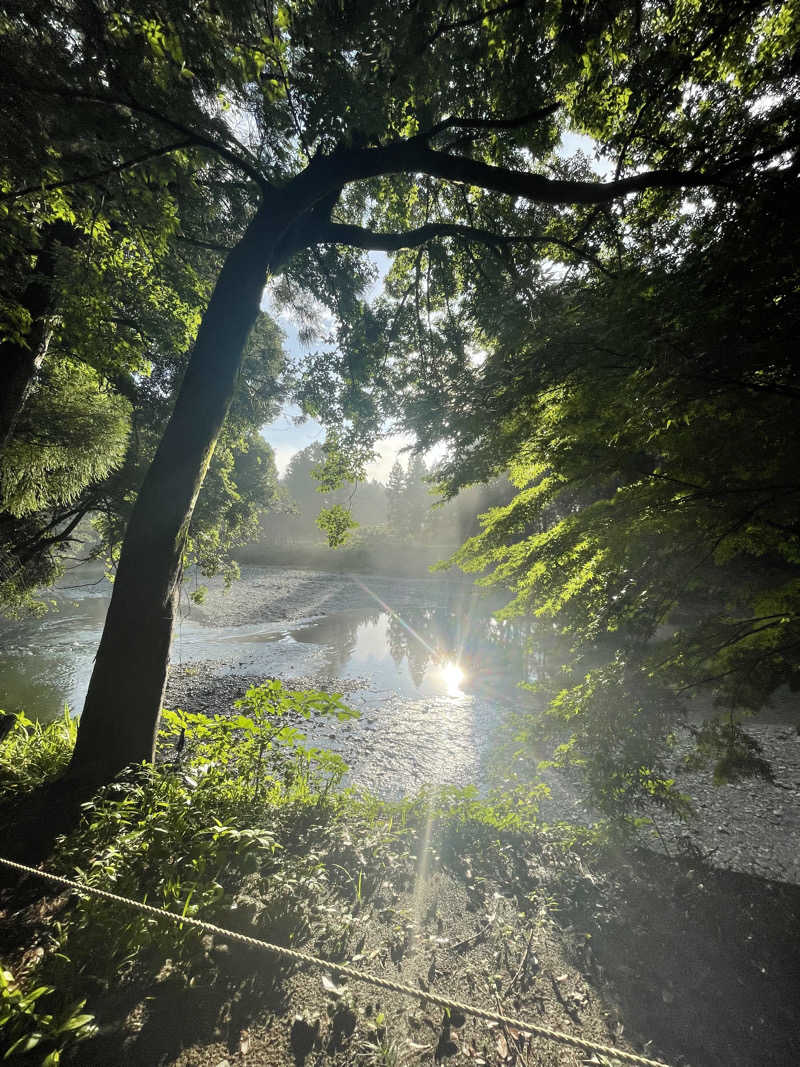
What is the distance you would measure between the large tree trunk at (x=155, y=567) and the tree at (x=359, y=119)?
0.02m

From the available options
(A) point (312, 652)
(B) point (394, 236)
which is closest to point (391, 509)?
(A) point (312, 652)

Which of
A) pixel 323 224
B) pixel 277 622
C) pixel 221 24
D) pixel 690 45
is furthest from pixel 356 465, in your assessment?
pixel 277 622

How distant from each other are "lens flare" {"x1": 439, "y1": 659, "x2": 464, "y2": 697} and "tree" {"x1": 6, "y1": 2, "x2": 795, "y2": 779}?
9.48 metres

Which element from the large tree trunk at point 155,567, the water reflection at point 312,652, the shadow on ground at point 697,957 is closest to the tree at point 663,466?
the shadow on ground at point 697,957

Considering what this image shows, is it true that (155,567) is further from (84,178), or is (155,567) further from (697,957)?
(697,957)

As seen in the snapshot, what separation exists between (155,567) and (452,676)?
11341 mm

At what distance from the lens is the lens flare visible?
39.4ft

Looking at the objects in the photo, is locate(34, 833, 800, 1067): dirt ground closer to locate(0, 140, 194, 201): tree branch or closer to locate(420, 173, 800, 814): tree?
locate(420, 173, 800, 814): tree

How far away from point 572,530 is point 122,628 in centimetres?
452

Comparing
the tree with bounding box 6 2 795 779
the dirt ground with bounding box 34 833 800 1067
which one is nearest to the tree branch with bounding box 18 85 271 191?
the tree with bounding box 6 2 795 779

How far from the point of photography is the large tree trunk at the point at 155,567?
3.87 m

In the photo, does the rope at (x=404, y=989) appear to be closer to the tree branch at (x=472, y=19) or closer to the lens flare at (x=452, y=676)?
the tree branch at (x=472, y=19)

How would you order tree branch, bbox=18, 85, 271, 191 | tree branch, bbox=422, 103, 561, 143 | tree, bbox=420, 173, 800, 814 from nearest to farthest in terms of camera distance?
tree, bbox=420, 173, 800, 814 → tree branch, bbox=18, 85, 271, 191 → tree branch, bbox=422, 103, 561, 143

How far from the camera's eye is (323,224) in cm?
546
